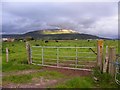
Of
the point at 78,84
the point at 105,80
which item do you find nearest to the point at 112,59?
the point at 105,80

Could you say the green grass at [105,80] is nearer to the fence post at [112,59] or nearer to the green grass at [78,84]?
the fence post at [112,59]

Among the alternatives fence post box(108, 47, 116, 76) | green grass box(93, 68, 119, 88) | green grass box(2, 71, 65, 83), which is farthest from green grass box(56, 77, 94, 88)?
green grass box(2, 71, 65, 83)

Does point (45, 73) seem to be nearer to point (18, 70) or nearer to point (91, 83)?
point (18, 70)

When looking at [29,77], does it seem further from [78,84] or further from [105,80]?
[105,80]

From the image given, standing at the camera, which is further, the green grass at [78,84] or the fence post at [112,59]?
the fence post at [112,59]

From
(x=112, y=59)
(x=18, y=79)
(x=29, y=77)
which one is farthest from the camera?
(x=29, y=77)

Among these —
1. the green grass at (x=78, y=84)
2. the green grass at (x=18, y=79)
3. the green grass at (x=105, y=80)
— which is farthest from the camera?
the green grass at (x=18, y=79)

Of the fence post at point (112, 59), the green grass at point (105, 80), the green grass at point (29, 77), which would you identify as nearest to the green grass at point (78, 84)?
the green grass at point (105, 80)

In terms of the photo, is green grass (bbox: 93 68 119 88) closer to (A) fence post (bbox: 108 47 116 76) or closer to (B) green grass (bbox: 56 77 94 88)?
(A) fence post (bbox: 108 47 116 76)

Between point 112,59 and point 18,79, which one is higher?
point 112,59

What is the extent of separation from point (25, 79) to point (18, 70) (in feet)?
9.90

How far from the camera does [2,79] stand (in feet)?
47.3

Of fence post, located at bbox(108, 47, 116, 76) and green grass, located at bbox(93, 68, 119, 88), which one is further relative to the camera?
fence post, located at bbox(108, 47, 116, 76)

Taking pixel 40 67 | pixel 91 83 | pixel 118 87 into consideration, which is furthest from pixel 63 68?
pixel 118 87
